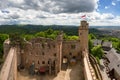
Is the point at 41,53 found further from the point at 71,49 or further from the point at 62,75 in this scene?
the point at 71,49

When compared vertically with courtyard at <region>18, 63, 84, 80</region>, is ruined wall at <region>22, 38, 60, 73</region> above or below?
above

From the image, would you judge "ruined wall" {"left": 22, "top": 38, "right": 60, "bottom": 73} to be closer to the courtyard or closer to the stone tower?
the courtyard

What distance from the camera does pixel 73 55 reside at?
132ft

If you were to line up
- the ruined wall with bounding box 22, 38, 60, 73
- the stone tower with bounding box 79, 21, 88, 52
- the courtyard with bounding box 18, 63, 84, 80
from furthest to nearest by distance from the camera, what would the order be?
the stone tower with bounding box 79, 21, 88, 52 < the ruined wall with bounding box 22, 38, 60, 73 < the courtyard with bounding box 18, 63, 84, 80

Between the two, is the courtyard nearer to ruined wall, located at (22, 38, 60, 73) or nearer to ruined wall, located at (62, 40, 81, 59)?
ruined wall, located at (22, 38, 60, 73)

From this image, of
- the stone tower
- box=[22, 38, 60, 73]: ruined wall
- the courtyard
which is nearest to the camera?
the courtyard

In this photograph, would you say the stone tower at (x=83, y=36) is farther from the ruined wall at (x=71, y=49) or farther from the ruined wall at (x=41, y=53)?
the ruined wall at (x=41, y=53)

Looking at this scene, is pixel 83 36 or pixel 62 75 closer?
pixel 62 75

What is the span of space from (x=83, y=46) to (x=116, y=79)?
1678 centimetres

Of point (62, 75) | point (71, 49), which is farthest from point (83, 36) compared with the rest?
point (62, 75)

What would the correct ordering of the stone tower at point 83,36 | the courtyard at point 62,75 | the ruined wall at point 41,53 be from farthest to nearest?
the stone tower at point 83,36, the ruined wall at point 41,53, the courtyard at point 62,75

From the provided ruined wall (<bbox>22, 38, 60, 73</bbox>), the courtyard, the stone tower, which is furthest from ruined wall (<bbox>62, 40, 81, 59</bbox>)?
the courtyard

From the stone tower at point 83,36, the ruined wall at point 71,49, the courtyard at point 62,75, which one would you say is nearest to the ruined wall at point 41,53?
the courtyard at point 62,75

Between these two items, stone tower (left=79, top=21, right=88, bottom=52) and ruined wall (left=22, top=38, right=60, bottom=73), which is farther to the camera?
stone tower (left=79, top=21, right=88, bottom=52)
